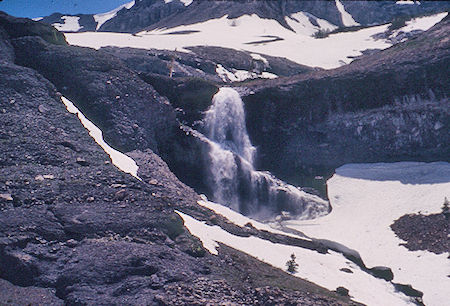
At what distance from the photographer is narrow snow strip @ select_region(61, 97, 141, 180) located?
19391mm

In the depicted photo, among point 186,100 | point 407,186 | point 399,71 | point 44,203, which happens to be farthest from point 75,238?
point 399,71

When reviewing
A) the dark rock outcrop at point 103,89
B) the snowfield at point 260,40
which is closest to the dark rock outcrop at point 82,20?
the snowfield at point 260,40

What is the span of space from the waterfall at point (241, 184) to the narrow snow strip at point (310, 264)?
9028mm

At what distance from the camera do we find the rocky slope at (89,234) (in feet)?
34.8

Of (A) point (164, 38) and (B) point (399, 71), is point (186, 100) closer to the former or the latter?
(B) point (399, 71)

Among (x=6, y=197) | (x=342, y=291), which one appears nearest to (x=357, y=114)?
(x=342, y=291)

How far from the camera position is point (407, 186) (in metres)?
26.4

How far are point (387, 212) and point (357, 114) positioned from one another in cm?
805

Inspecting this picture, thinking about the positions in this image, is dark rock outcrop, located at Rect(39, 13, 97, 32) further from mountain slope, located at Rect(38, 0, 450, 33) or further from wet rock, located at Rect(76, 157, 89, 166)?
wet rock, located at Rect(76, 157, 89, 166)

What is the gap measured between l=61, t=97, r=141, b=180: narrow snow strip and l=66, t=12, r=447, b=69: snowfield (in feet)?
95.3

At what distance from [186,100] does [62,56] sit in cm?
808

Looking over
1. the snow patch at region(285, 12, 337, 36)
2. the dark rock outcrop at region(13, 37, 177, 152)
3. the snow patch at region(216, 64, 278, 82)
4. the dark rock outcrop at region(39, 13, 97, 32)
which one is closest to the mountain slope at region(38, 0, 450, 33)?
the snow patch at region(285, 12, 337, 36)

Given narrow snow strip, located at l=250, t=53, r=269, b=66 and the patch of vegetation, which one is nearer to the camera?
the patch of vegetation

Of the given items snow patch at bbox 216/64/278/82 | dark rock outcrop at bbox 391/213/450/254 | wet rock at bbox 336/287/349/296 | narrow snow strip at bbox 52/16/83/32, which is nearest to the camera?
wet rock at bbox 336/287/349/296
